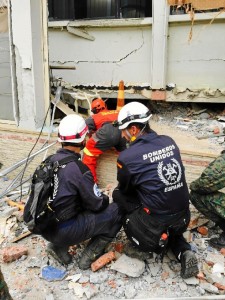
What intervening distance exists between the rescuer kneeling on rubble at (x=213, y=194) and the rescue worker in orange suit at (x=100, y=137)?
135 centimetres

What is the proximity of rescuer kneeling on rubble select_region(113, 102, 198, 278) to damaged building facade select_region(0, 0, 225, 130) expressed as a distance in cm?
263

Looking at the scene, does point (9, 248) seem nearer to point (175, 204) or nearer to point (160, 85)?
point (175, 204)

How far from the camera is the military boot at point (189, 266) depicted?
2.93 meters

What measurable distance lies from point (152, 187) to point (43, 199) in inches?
37.6

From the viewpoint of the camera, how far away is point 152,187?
2.89 m

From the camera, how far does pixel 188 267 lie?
2926 mm

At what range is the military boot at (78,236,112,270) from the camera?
127 inches

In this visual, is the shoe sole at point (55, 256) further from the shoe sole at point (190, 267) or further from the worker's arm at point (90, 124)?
the worker's arm at point (90, 124)

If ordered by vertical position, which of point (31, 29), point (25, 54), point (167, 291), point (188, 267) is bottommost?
point (167, 291)

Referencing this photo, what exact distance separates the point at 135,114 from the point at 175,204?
35.3 inches

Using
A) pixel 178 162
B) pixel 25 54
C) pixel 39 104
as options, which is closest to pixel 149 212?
pixel 178 162

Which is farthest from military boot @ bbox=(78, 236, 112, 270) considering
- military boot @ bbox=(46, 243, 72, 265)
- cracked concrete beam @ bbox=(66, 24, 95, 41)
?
cracked concrete beam @ bbox=(66, 24, 95, 41)

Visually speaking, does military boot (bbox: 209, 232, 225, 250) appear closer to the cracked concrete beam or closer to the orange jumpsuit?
the orange jumpsuit

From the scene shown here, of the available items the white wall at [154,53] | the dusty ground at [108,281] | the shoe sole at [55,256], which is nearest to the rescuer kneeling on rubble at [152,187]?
the dusty ground at [108,281]
